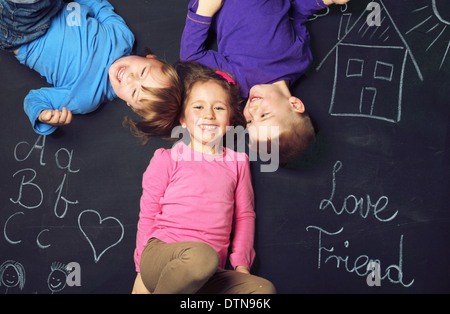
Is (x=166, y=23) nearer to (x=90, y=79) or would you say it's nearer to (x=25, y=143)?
(x=90, y=79)

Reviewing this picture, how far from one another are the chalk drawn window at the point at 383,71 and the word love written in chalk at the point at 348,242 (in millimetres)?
324

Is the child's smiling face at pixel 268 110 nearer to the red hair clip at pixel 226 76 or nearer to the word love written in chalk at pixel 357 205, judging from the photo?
the red hair clip at pixel 226 76

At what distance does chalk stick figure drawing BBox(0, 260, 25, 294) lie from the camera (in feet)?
4.48

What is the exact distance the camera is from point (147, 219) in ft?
4.25

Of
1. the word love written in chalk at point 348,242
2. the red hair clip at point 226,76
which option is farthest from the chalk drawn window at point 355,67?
the red hair clip at point 226,76

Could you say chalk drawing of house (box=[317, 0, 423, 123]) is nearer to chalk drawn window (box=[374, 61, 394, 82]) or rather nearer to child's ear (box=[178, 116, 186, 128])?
chalk drawn window (box=[374, 61, 394, 82])

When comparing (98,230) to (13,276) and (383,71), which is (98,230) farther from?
(383,71)

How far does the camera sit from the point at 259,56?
1341mm

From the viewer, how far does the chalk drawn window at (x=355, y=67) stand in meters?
1.41

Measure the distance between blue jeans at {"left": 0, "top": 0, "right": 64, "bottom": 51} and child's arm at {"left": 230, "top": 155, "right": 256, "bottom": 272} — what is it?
0.76 meters

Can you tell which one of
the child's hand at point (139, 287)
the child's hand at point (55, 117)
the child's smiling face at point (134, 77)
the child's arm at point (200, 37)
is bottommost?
the child's hand at point (139, 287)

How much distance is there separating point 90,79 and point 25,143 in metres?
0.31

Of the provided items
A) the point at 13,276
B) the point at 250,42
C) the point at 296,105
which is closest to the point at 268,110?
the point at 296,105

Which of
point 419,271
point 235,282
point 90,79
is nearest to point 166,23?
point 90,79
